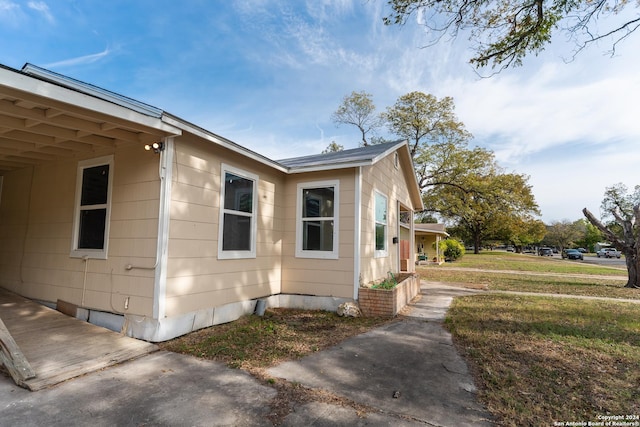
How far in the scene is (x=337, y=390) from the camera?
9.82 feet

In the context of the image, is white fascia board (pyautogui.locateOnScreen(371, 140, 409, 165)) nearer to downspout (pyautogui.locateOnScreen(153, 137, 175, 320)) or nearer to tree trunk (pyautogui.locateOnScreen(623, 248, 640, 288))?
downspout (pyautogui.locateOnScreen(153, 137, 175, 320))

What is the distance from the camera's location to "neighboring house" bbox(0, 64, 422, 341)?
418cm

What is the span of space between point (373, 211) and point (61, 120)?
234 inches

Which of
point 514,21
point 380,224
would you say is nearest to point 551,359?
point 380,224

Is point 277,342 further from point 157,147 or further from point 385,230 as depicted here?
point 385,230

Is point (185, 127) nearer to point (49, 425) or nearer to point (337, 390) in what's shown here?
point (49, 425)

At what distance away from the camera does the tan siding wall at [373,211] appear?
269 inches

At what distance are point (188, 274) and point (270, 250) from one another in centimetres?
219

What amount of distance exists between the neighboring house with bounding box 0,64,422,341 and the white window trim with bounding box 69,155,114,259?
19mm

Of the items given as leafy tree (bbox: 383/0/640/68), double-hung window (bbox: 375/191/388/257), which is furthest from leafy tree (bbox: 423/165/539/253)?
leafy tree (bbox: 383/0/640/68)

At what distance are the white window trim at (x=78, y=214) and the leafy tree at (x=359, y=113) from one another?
70.2 feet

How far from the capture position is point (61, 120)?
3.69m

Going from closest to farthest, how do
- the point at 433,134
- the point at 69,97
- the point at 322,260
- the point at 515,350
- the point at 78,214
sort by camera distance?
1. the point at 69,97
2. the point at 515,350
3. the point at 78,214
4. the point at 322,260
5. the point at 433,134

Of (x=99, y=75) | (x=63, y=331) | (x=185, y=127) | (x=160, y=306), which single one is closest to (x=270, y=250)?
(x=160, y=306)
